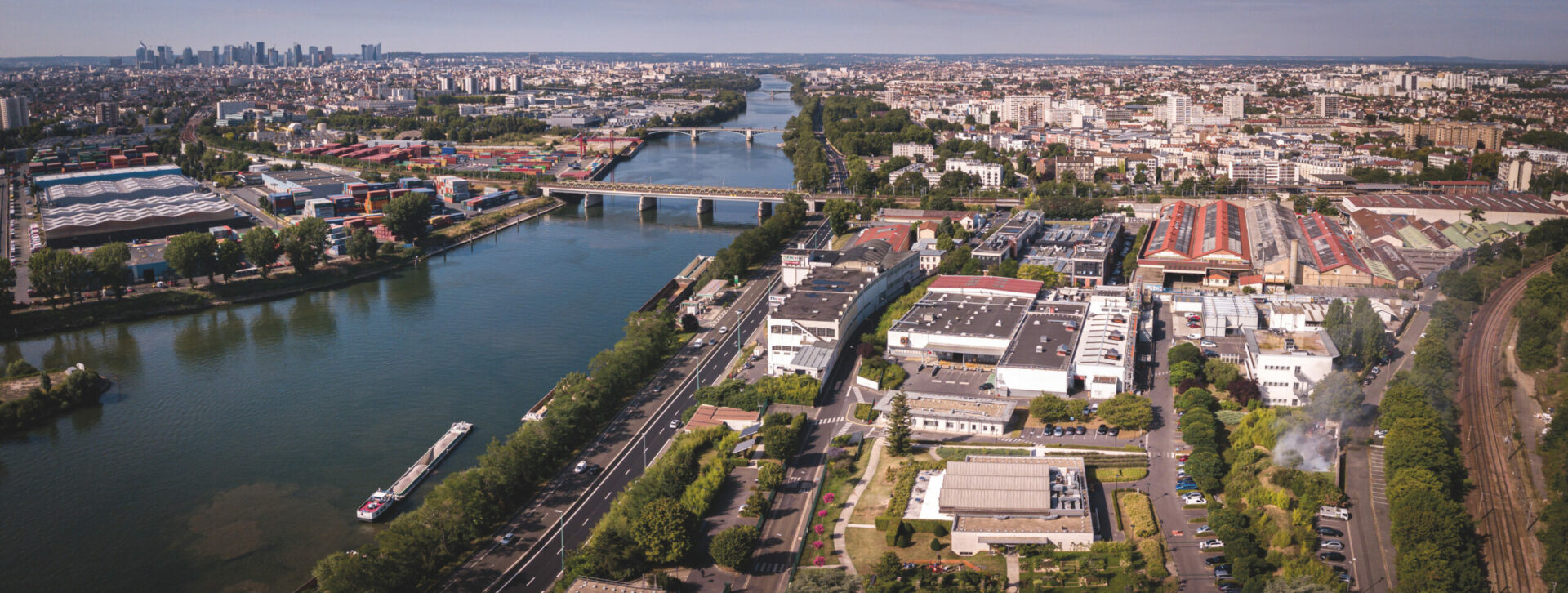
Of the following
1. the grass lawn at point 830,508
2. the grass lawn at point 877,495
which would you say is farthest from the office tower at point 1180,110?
the grass lawn at point 830,508

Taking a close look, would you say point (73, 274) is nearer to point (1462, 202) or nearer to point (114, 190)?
point (114, 190)

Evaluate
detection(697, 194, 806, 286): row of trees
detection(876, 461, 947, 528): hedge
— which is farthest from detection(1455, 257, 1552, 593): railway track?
detection(697, 194, 806, 286): row of trees

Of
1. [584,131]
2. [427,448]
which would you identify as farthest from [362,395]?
[584,131]

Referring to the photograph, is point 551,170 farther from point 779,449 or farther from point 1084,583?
point 1084,583

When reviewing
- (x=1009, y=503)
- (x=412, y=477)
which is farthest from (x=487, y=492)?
(x=1009, y=503)

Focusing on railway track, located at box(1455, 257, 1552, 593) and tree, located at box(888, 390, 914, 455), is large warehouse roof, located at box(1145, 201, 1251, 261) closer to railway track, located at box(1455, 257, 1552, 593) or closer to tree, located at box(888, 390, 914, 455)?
railway track, located at box(1455, 257, 1552, 593)
